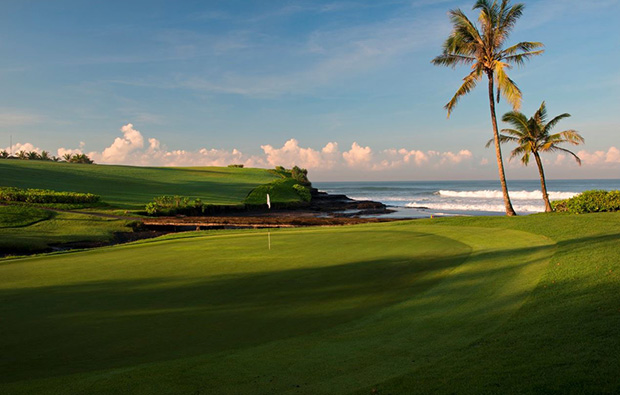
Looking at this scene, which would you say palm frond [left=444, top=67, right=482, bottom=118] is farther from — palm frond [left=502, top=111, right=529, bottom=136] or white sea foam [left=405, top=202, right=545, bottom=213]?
white sea foam [left=405, top=202, right=545, bottom=213]

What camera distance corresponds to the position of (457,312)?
268 inches

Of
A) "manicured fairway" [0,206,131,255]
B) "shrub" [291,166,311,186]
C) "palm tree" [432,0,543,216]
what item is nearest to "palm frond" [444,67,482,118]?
"palm tree" [432,0,543,216]

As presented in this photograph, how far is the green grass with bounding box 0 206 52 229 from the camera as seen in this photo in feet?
92.0

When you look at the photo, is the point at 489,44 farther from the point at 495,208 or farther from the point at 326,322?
the point at 495,208

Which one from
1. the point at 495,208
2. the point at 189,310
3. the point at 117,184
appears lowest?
the point at 495,208

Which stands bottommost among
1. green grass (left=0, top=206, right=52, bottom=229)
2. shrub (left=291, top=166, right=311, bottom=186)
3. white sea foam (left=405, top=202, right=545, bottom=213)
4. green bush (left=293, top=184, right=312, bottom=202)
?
white sea foam (left=405, top=202, right=545, bottom=213)

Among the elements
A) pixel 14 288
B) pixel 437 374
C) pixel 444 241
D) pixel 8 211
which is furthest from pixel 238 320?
pixel 8 211

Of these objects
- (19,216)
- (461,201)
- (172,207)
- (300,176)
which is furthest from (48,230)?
(300,176)

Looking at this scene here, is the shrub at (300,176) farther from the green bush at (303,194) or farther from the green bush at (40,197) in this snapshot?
the green bush at (40,197)

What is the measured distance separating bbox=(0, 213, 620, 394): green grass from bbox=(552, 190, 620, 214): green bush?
12451 mm

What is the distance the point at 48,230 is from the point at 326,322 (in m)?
26.6

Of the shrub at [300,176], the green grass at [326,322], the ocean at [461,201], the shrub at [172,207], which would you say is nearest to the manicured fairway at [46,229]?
the shrub at [172,207]

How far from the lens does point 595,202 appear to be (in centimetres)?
2328

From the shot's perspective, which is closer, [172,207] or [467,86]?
[467,86]
